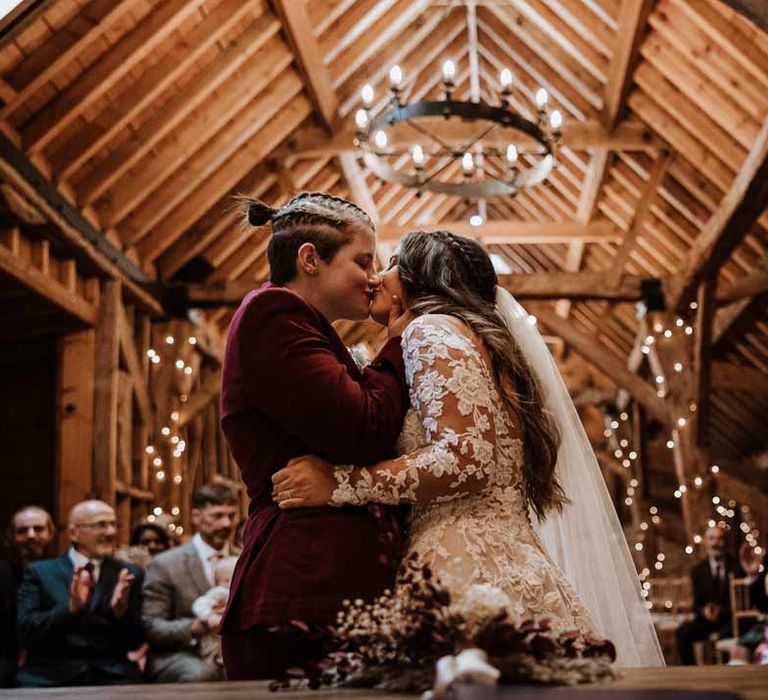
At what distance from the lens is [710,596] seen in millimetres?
9164

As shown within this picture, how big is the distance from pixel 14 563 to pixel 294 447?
146 inches

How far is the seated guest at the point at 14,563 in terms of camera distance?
17.0 feet

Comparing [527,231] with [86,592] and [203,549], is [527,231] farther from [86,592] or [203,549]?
[86,592]

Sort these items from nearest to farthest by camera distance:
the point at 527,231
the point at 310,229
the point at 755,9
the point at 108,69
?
1. the point at 310,229
2. the point at 755,9
3. the point at 108,69
4. the point at 527,231

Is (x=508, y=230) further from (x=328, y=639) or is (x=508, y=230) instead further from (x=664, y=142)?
(x=328, y=639)

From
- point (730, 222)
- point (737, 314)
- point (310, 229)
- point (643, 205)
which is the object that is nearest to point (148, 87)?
point (730, 222)

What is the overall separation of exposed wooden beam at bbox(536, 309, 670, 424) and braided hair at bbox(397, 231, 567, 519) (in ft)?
26.5

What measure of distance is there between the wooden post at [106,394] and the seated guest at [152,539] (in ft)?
3.88

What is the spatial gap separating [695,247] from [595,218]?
2.81 m

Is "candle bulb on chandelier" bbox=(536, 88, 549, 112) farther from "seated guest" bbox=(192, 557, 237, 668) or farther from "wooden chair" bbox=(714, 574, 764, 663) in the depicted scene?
"wooden chair" bbox=(714, 574, 764, 663)

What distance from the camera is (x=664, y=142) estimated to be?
9438 millimetres

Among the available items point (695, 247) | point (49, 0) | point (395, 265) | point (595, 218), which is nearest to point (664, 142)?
point (695, 247)

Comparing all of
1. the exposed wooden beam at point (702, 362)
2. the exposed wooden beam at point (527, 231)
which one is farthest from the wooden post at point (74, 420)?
the exposed wooden beam at point (702, 362)

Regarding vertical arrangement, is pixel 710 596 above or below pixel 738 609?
above
